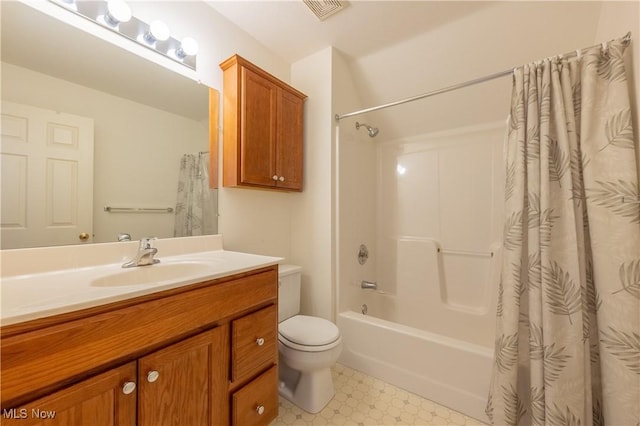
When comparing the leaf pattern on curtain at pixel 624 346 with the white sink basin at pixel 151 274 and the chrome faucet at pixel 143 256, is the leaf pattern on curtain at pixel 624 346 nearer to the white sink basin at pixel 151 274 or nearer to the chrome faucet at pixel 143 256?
the white sink basin at pixel 151 274

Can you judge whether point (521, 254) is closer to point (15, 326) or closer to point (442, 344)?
point (442, 344)

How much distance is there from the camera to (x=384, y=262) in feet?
7.84

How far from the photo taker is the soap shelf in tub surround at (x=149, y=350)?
572 mm

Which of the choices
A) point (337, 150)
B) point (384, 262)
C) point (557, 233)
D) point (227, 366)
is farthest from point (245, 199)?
point (557, 233)

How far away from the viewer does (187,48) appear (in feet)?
4.58

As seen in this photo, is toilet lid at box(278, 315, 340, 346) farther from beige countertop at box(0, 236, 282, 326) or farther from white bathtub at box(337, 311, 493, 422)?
beige countertop at box(0, 236, 282, 326)

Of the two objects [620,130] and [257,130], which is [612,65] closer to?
[620,130]

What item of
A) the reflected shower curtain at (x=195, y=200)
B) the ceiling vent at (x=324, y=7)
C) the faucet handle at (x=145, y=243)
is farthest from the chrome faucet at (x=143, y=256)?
the ceiling vent at (x=324, y=7)

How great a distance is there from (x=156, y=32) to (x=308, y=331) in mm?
1790

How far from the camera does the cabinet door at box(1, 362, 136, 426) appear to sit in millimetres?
562

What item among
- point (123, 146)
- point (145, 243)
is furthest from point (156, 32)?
point (145, 243)

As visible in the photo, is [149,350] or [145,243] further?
[145,243]
